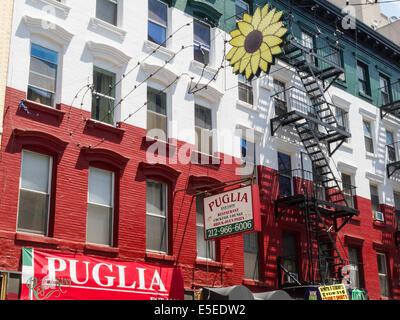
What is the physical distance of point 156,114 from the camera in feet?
64.7

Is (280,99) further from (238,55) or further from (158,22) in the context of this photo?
(158,22)

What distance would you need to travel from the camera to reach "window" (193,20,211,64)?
2192cm

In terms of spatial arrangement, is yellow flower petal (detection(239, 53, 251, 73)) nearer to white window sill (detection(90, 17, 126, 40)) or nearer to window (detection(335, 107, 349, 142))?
white window sill (detection(90, 17, 126, 40))

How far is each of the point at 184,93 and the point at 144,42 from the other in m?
2.19

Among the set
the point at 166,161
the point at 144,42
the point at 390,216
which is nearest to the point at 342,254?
the point at 390,216

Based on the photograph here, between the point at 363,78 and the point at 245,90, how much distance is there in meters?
9.53

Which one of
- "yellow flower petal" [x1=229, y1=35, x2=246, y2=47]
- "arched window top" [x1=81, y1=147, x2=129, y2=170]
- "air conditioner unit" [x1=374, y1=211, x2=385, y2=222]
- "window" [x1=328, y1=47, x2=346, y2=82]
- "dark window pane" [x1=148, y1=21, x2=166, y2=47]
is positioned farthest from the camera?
"window" [x1=328, y1=47, x2=346, y2=82]

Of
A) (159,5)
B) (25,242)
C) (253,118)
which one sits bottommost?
(25,242)

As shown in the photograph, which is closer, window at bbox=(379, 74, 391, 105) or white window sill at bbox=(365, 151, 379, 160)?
white window sill at bbox=(365, 151, 379, 160)

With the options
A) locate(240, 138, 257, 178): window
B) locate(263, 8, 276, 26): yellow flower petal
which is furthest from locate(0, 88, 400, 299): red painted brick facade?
locate(263, 8, 276, 26): yellow flower petal

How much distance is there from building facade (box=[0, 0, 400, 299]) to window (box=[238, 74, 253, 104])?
0.09 metres

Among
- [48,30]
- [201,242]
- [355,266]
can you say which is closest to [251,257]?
[201,242]

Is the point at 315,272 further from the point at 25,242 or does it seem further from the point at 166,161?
the point at 25,242
